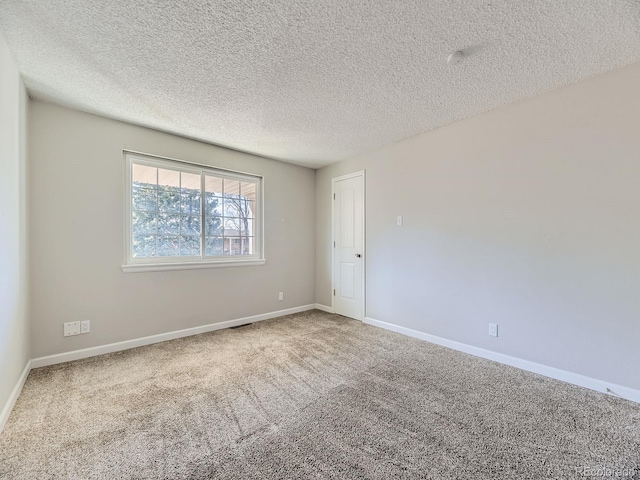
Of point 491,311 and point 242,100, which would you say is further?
point 491,311

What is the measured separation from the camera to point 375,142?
3.53 meters

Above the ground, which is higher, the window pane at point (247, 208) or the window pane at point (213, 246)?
the window pane at point (247, 208)

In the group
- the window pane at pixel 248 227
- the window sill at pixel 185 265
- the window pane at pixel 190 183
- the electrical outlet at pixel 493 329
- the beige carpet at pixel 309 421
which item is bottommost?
the beige carpet at pixel 309 421

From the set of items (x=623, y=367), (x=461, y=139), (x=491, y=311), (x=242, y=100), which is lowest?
(x=623, y=367)

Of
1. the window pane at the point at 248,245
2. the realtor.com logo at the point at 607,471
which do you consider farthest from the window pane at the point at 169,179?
the realtor.com logo at the point at 607,471

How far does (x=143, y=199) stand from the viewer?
3.10 m

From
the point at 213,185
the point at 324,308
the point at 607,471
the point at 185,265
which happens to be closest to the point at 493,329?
the point at 607,471

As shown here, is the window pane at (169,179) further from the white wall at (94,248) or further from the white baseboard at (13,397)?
the white baseboard at (13,397)

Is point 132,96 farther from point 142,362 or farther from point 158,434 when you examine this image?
point 158,434

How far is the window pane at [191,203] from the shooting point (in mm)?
3381

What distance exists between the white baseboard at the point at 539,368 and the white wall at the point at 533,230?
45mm

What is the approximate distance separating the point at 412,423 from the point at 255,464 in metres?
0.96

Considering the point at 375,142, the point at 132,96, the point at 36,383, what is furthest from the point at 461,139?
the point at 36,383

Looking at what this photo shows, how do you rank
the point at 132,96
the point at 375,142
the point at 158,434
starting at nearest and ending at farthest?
1. the point at 158,434
2. the point at 132,96
3. the point at 375,142
